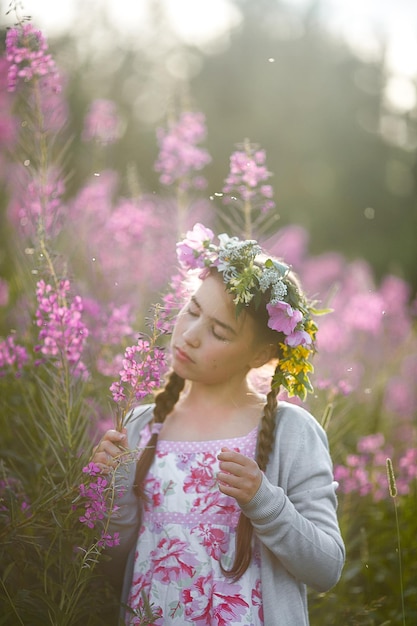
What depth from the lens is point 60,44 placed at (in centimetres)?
1060

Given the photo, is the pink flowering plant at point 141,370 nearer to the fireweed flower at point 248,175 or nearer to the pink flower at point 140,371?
the pink flower at point 140,371

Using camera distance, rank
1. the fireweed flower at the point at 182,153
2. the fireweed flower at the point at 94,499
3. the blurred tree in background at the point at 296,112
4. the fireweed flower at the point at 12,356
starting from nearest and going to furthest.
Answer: the fireweed flower at the point at 94,499 → the fireweed flower at the point at 12,356 → the fireweed flower at the point at 182,153 → the blurred tree in background at the point at 296,112

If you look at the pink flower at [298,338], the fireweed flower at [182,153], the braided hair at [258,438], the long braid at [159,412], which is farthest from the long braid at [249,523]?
the fireweed flower at [182,153]

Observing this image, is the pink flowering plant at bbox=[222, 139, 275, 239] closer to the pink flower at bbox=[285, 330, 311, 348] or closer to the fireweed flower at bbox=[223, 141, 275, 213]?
the fireweed flower at bbox=[223, 141, 275, 213]

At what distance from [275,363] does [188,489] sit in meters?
0.54

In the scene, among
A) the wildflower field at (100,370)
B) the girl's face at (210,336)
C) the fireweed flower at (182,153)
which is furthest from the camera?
the fireweed flower at (182,153)

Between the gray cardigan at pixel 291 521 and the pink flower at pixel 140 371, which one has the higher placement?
the pink flower at pixel 140 371

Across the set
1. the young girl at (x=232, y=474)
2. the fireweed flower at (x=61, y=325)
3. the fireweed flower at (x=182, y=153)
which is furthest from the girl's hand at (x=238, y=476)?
the fireweed flower at (x=182, y=153)

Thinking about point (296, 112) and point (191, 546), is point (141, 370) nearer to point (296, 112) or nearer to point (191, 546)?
Answer: point (191, 546)

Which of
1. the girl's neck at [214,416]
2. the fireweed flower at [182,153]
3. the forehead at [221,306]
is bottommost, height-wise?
the girl's neck at [214,416]

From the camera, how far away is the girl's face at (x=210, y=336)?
8.02ft

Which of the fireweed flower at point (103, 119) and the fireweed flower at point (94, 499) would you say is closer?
the fireweed flower at point (94, 499)

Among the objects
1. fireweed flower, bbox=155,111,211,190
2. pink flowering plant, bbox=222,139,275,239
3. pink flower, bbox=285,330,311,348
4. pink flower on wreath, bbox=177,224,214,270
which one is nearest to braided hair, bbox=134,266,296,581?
pink flower, bbox=285,330,311,348

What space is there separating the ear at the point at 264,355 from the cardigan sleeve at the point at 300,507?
0.59ft
